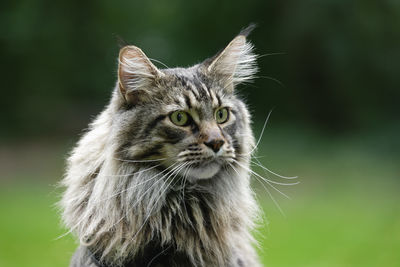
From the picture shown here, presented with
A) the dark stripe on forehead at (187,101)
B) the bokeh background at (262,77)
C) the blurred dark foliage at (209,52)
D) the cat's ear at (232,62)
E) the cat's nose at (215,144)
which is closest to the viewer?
the cat's nose at (215,144)

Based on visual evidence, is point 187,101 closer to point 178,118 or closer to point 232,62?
point 178,118

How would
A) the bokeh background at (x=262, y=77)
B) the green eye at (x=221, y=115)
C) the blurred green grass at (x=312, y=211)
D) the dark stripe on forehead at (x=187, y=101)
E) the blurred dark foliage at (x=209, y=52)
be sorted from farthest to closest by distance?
the blurred dark foliage at (x=209, y=52) → the bokeh background at (x=262, y=77) → the blurred green grass at (x=312, y=211) → the green eye at (x=221, y=115) → the dark stripe on forehead at (x=187, y=101)

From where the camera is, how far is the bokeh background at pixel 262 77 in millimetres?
10742

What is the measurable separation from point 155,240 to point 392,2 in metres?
10.8

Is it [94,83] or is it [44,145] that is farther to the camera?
[94,83]

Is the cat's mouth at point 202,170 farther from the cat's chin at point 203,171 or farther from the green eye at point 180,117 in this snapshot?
the green eye at point 180,117

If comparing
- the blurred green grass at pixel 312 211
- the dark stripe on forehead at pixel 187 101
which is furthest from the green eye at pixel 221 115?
the blurred green grass at pixel 312 211

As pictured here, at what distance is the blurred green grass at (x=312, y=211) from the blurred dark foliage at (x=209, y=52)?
1.33 m

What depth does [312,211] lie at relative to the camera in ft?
27.8

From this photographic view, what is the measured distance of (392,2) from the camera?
39.4ft

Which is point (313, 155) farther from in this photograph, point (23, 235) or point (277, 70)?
point (23, 235)

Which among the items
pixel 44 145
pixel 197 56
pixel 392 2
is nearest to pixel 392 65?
pixel 392 2

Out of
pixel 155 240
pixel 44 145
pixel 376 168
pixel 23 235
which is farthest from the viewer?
pixel 44 145

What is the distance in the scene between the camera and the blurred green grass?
6395 millimetres
